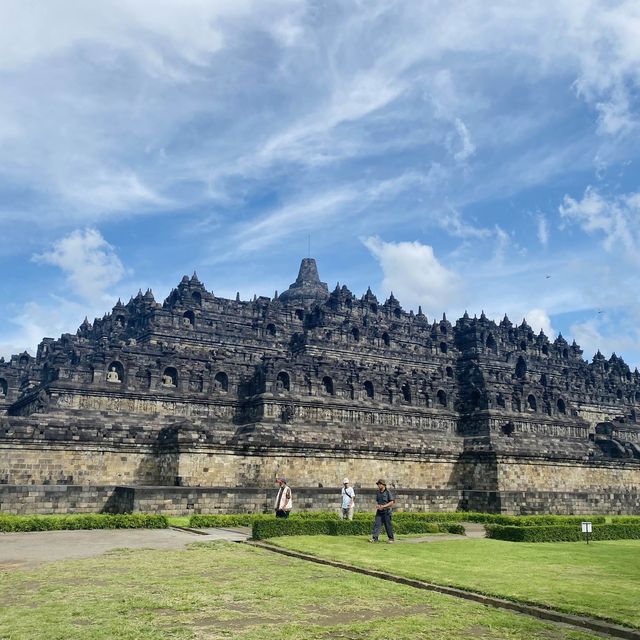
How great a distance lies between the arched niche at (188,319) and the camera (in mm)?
56688

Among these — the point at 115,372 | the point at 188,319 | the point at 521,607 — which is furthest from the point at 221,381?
the point at 521,607

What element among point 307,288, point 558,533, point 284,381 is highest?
point 307,288

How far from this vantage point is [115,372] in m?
44.7

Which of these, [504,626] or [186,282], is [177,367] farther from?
[504,626]

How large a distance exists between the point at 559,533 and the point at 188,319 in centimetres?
4007

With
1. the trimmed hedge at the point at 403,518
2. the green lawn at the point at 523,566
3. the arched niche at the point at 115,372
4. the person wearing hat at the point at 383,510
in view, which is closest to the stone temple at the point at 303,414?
the arched niche at the point at 115,372

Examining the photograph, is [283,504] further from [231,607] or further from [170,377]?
[170,377]

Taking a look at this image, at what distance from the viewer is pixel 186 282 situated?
5884 cm

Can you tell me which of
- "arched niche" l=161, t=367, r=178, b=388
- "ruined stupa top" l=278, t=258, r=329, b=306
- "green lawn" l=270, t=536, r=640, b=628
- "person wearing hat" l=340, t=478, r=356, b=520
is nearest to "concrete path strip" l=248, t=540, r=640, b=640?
"green lawn" l=270, t=536, r=640, b=628

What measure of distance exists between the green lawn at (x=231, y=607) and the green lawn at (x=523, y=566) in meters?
1.15

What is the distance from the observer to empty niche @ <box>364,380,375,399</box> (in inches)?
1969

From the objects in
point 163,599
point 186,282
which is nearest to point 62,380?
point 186,282

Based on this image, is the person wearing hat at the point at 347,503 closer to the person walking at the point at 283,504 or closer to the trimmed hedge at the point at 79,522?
the person walking at the point at 283,504

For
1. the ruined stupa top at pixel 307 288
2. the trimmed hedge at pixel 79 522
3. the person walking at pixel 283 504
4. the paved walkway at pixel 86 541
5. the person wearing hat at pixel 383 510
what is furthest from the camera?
the ruined stupa top at pixel 307 288
